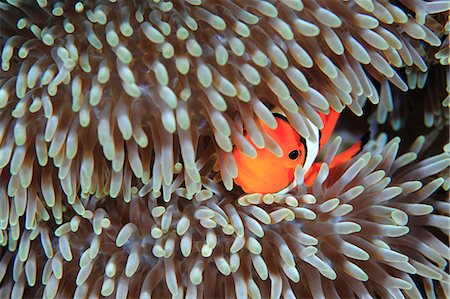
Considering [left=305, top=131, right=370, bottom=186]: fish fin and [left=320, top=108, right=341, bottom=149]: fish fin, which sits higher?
[left=320, top=108, right=341, bottom=149]: fish fin

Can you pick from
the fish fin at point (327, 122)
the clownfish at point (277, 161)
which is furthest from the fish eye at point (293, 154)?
the fish fin at point (327, 122)

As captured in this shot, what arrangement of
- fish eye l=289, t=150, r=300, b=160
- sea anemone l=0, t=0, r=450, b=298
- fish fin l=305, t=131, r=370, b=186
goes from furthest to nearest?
fish fin l=305, t=131, r=370, b=186, fish eye l=289, t=150, r=300, b=160, sea anemone l=0, t=0, r=450, b=298

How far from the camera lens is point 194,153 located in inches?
36.0

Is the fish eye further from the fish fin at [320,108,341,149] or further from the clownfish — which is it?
the fish fin at [320,108,341,149]

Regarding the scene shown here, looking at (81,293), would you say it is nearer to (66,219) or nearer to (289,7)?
(66,219)

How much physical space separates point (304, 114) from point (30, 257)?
581 mm

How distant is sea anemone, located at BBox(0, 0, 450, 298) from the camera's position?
0.90m

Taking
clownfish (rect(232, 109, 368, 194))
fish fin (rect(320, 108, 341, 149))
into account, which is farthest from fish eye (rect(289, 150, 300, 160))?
fish fin (rect(320, 108, 341, 149))

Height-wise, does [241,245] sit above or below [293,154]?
below

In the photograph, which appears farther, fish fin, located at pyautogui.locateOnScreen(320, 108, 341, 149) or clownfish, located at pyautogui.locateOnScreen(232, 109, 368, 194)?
fish fin, located at pyautogui.locateOnScreen(320, 108, 341, 149)

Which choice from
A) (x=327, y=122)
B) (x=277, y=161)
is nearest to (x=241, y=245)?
(x=277, y=161)

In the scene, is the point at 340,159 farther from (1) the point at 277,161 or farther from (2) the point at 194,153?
(2) the point at 194,153

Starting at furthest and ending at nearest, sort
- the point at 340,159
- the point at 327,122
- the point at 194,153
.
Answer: the point at 340,159 → the point at 327,122 → the point at 194,153

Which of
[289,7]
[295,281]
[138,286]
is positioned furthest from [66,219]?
[289,7]
